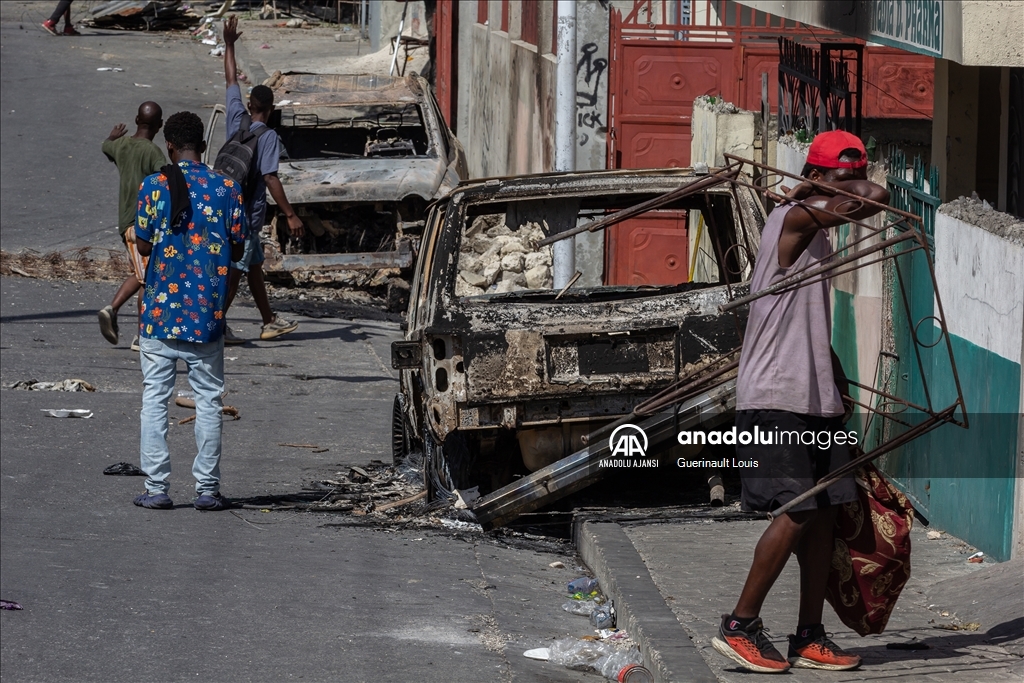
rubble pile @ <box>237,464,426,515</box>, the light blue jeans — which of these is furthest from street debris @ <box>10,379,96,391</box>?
the light blue jeans

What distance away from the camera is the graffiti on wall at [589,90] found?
12867 millimetres

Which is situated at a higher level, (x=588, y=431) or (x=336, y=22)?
(x=336, y=22)

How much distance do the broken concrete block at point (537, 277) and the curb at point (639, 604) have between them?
17.6 feet

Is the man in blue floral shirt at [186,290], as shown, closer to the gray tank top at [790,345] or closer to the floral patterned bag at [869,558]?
the gray tank top at [790,345]

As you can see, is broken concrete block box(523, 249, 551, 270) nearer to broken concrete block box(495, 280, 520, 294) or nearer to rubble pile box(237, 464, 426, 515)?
broken concrete block box(495, 280, 520, 294)

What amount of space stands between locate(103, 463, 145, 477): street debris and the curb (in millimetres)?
2562

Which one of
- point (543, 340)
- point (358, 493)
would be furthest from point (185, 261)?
point (543, 340)

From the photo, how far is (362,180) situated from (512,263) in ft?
6.89

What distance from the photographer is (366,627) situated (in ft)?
19.3

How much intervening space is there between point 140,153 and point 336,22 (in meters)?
23.8

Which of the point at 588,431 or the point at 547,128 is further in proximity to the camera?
the point at 547,128

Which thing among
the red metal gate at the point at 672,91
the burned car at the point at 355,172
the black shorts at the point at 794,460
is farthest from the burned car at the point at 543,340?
the burned car at the point at 355,172

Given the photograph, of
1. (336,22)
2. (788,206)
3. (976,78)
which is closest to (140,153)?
(976,78)

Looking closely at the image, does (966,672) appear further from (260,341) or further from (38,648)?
(260,341)
